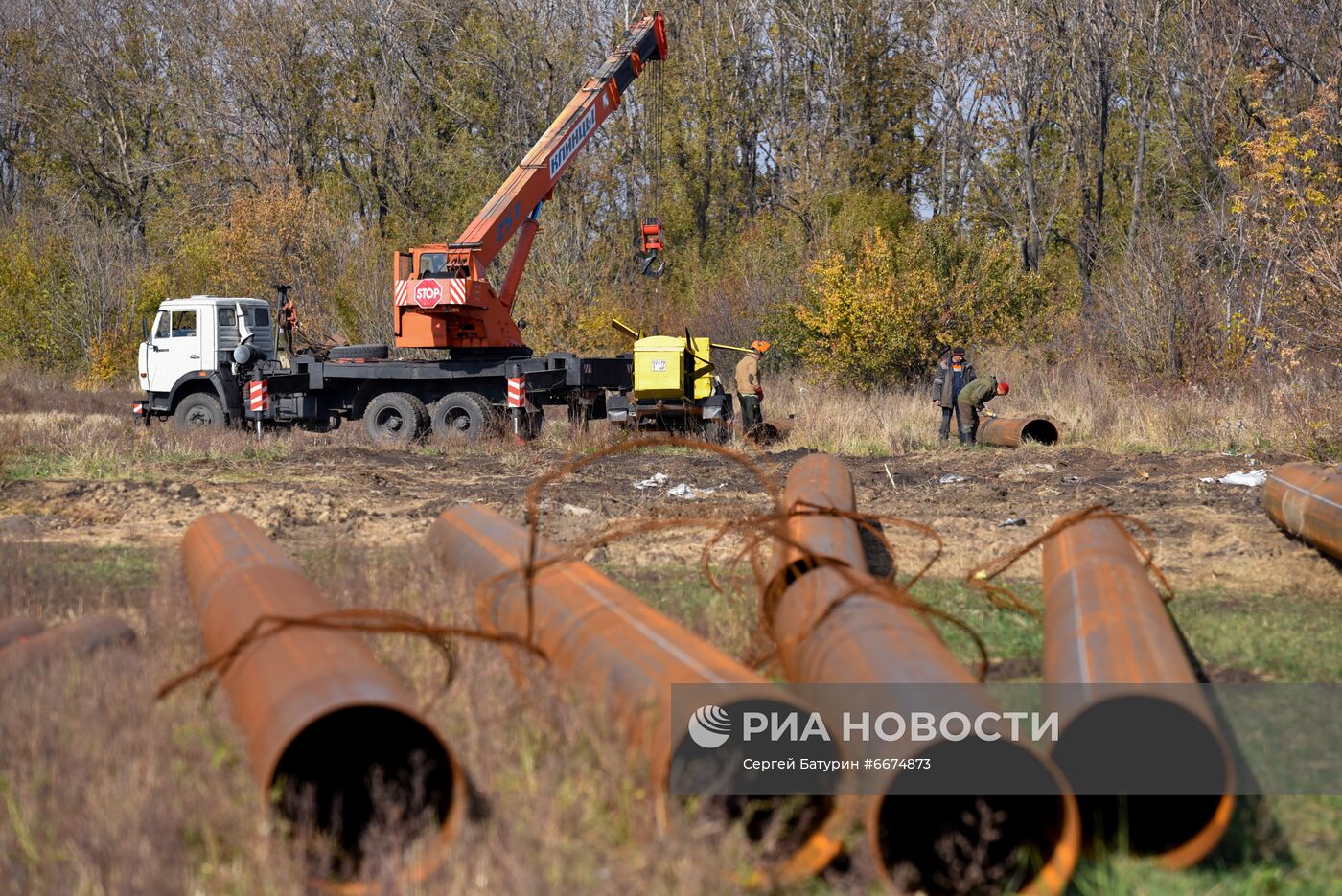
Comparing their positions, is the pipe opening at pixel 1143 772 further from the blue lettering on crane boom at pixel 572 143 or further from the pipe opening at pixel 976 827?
the blue lettering on crane boom at pixel 572 143

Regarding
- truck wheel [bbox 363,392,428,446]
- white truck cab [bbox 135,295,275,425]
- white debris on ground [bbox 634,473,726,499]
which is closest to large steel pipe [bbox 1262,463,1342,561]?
white debris on ground [bbox 634,473,726,499]

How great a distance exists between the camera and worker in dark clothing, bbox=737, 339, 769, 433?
1803 cm

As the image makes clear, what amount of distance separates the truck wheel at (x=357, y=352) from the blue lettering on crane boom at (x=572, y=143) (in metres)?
3.92

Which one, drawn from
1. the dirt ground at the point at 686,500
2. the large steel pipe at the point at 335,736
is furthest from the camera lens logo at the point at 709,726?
the dirt ground at the point at 686,500

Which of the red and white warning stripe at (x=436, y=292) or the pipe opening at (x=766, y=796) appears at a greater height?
the red and white warning stripe at (x=436, y=292)

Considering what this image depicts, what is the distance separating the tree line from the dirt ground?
35.3 ft

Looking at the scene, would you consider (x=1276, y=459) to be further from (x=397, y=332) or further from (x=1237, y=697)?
(x=397, y=332)

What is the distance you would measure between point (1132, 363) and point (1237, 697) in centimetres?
1696

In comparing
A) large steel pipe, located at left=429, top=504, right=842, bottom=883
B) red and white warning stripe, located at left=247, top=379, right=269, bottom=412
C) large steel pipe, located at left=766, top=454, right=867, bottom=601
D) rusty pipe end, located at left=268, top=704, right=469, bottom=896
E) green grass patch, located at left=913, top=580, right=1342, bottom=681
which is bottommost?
green grass patch, located at left=913, top=580, right=1342, bottom=681

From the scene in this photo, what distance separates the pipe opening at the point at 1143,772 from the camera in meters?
3.95

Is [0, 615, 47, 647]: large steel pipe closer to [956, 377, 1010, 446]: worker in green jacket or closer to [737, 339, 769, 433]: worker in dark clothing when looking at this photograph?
[737, 339, 769, 433]: worker in dark clothing

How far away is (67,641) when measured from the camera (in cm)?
566

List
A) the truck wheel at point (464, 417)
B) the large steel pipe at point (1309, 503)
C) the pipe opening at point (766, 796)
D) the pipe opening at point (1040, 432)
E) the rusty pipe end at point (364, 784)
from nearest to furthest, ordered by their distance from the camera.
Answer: the rusty pipe end at point (364, 784)
the pipe opening at point (766, 796)
the large steel pipe at point (1309, 503)
the pipe opening at point (1040, 432)
the truck wheel at point (464, 417)

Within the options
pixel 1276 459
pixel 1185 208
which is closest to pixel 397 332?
pixel 1276 459
